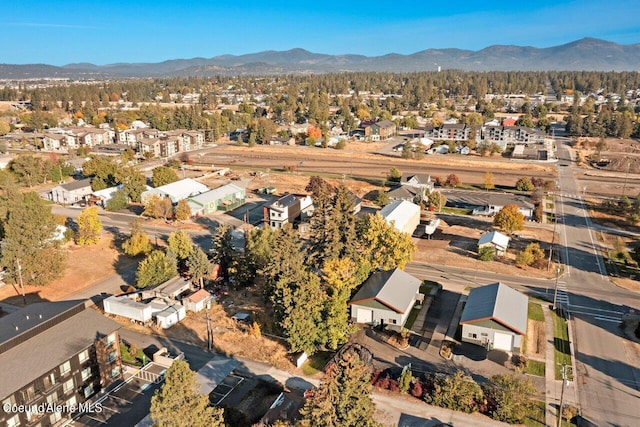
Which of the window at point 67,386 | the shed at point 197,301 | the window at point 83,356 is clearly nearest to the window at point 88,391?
the window at point 67,386

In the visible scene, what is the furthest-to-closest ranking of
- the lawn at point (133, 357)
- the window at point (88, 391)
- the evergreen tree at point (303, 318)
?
the lawn at point (133, 357)
the evergreen tree at point (303, 318)
the window at point (88, 391)

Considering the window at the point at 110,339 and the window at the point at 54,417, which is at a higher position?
the window at the point at 110,339

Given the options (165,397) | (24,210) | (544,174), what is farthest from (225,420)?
(544,174)

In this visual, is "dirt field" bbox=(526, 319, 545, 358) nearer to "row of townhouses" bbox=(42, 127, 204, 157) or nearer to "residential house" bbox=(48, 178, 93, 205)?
"residential house" bbox=(48, 178, 93, 205)

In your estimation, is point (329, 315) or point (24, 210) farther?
point (24, 210)

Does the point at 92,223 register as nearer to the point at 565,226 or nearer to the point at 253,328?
the point at 253,328

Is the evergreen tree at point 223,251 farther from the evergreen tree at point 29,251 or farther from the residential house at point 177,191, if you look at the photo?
the residential house at point 177,191

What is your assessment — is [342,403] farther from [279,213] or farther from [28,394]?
[279,213]
